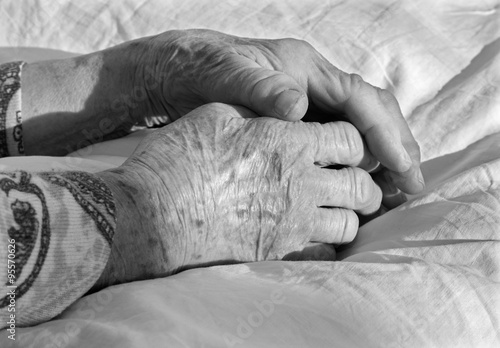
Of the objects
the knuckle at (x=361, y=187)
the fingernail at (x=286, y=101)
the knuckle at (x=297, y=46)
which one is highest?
the knuckle at (x=297, y=46)

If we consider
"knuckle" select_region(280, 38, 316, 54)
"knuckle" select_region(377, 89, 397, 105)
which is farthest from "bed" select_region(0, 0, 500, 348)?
"knuckle" select_region(280, 38, 316, 54)

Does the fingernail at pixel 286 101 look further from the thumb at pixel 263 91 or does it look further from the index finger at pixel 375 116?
the index finger at pixel 375 116

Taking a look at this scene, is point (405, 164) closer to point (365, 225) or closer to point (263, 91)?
point (365, 225)

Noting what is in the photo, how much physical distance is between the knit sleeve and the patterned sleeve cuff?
0.46 metres

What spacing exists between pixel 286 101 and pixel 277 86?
3 cm

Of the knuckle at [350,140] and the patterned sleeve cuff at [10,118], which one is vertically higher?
the patterned sleeve cuff at [10,118]

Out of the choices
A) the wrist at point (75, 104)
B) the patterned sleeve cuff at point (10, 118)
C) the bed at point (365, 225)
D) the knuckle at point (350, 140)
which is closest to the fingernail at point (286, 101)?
the knuckle at point (350, 140)

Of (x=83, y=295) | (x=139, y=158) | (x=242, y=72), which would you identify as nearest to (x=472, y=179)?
(x=242, y=72)

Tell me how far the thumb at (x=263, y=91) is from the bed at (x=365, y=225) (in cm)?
23

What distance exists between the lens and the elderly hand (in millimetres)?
998

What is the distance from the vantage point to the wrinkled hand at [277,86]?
1125 mm

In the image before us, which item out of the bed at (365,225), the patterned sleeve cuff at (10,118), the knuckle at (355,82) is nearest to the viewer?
the bed at (365,225)

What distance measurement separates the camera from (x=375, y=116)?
47.2 inches

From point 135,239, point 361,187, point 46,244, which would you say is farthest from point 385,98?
point 46,244
